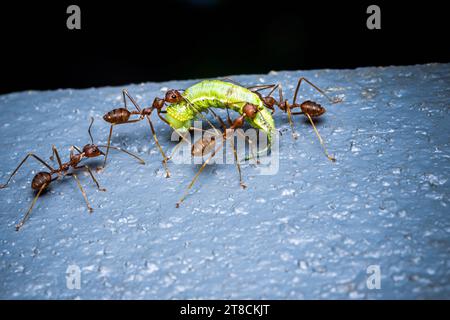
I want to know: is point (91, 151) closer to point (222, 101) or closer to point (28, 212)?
point (28, 212)

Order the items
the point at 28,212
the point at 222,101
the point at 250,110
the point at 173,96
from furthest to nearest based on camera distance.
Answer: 1. the point at 173,96
2. the point at 222,101
3. the point at 250,110
4. the point at 28,212

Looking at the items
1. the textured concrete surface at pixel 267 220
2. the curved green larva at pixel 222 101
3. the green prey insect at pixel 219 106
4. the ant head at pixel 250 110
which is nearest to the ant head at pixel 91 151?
the textured concrete surface at pixel 267 220

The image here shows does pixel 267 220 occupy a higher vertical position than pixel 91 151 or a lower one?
lower

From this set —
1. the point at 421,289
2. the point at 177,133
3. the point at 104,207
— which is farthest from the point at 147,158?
the point at 421,289

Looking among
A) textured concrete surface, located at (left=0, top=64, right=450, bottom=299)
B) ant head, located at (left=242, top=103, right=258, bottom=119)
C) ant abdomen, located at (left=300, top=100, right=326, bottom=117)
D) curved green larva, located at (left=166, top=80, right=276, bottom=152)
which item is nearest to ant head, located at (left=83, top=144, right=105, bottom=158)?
textured concrete surface, located at (left=0, top=64, right=450, bottom=299)

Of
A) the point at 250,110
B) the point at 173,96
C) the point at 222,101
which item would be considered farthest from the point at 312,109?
the point at 173,96

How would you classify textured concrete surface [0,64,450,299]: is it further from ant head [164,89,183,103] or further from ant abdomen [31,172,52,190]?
ant head [164,89,183,103]
